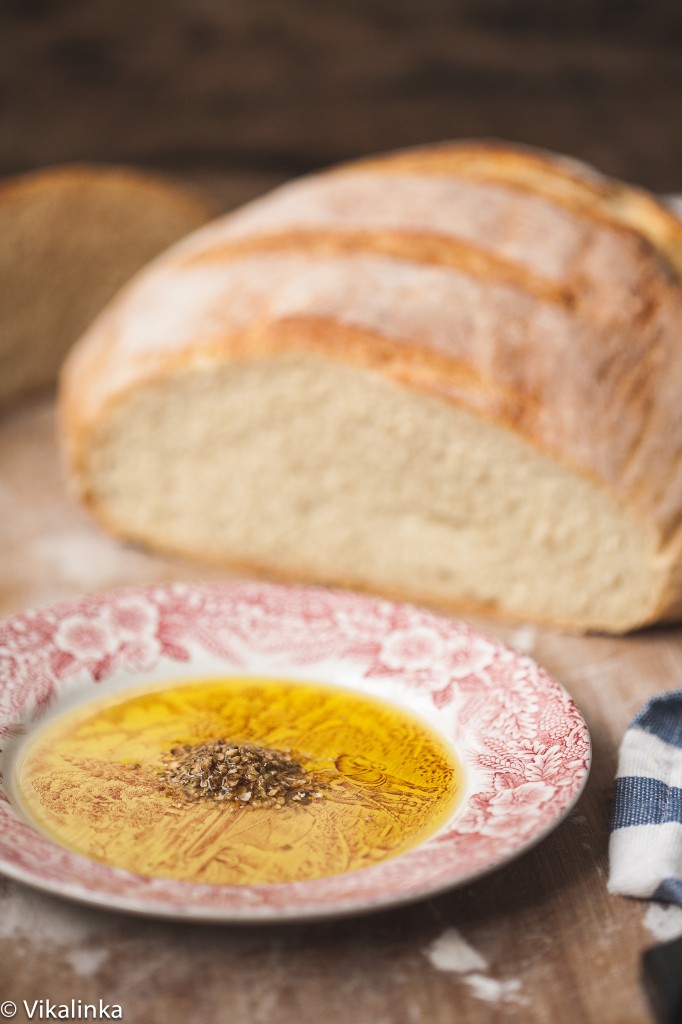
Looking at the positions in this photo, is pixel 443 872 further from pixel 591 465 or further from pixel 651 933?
pixel 591 465

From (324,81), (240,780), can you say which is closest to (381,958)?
(240,780)

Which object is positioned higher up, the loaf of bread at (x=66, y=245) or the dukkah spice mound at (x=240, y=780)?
the dukkah spice mound at (x=240, y=780)

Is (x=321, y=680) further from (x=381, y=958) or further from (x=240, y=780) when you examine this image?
(x=381, y=958)

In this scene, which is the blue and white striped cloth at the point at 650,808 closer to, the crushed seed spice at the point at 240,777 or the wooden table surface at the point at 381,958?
the wooden table surface at the point at 381,958

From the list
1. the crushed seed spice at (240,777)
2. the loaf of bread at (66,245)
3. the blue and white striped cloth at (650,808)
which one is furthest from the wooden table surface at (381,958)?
the loaf of bread at (66,245)

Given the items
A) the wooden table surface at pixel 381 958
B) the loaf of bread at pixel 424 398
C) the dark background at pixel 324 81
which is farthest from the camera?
the dark background at pixel 324 81
